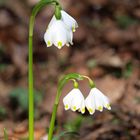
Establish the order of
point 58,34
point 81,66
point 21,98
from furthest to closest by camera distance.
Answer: point 81,66
point 21,98
point 58,34

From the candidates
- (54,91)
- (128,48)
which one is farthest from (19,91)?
(128,48)

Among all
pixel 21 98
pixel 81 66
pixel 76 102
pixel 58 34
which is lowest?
pixel 76 102

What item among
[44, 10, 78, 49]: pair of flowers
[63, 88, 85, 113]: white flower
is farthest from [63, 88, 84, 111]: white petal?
[44, 10, 78, 49]: pair of flowers

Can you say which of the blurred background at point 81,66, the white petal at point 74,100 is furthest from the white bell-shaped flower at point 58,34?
the blurred background at point 81,66

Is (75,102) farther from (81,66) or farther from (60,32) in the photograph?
Result: (81,66)

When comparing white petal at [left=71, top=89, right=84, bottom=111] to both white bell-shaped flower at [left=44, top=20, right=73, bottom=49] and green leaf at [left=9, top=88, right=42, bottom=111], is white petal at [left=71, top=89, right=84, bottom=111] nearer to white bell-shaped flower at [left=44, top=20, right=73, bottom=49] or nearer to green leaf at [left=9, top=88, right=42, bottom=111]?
white bell-shaped flower at [left=44, top=20, right=73, bottom=49]

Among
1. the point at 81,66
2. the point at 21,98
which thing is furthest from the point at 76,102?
the point at 81,66

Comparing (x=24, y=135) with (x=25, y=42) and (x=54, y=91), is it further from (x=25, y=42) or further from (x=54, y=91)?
(x=25, y=42)
